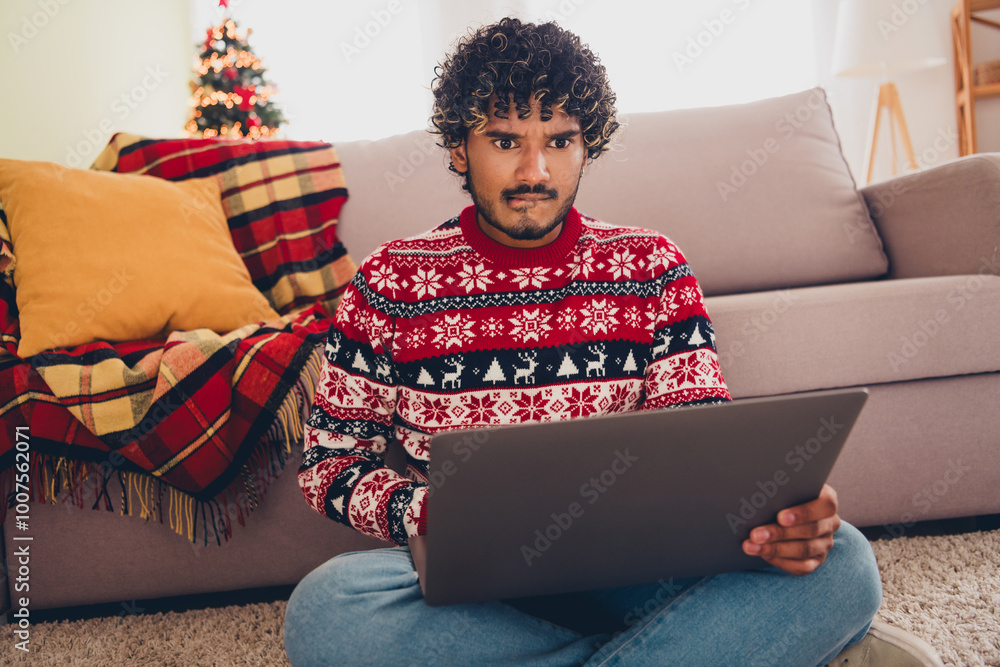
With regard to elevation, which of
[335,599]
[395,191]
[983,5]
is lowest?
[335,599]

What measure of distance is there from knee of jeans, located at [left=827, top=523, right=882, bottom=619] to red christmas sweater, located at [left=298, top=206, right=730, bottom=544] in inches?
7.5

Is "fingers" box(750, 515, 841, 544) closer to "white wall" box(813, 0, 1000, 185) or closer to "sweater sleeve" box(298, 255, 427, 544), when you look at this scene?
"sweater sleeve" box(298, 255, 427, 544)

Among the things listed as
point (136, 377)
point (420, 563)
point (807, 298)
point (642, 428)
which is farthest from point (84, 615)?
point (807, 298)

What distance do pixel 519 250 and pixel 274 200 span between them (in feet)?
2.87

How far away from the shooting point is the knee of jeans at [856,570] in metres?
0.64

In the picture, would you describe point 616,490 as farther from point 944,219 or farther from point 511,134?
point 944,219

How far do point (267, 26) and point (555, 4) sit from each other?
5.52 ft

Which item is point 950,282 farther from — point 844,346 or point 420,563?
point 420,563

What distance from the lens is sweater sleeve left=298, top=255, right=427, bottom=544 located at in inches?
28.2

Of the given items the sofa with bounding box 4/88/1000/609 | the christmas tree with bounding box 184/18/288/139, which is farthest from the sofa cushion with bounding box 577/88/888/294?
the christmas tree with bounding box 184/18/288/139

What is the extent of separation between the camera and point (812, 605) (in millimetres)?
626

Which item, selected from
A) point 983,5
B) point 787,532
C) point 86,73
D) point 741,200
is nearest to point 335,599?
point 787,532
